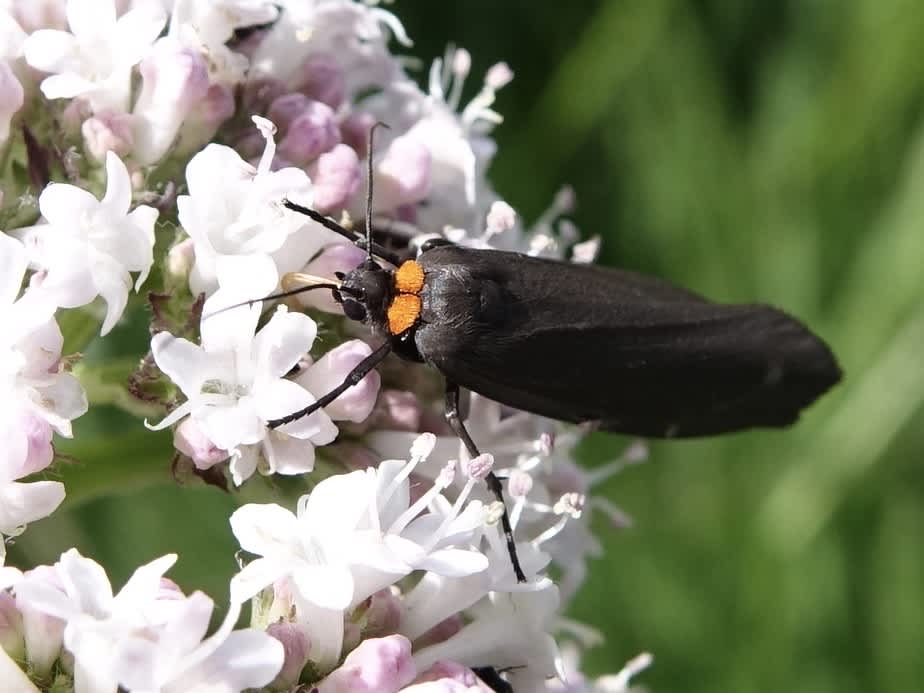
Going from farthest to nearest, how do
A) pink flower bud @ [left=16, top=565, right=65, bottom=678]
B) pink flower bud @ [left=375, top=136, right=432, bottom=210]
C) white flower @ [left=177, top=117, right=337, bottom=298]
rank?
1. pink flower bud @ [left=375, top=136, right=432, bottom=210]
2. white flower @ [left=177, top=117, right=337, bottom=298]
3. pink flower bud @ [left=16, top=565, right=65, bottom=678]

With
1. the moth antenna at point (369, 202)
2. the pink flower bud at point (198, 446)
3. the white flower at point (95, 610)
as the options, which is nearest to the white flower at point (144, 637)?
the white flower at point (95, 610)

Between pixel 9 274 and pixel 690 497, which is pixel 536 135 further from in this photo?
pixel 9 274

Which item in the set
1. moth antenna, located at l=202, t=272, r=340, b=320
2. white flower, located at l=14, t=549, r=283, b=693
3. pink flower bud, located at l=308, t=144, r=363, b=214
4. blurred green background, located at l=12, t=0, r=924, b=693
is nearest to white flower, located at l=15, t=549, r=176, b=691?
white flower, located at l=14, t=549, r=283, b=693

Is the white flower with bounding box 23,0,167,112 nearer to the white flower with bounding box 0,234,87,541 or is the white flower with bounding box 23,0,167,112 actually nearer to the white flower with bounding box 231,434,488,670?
the white flower with bounding box 0,234,87,541

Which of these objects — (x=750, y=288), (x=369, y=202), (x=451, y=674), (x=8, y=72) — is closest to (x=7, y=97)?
(x=8, y=72)

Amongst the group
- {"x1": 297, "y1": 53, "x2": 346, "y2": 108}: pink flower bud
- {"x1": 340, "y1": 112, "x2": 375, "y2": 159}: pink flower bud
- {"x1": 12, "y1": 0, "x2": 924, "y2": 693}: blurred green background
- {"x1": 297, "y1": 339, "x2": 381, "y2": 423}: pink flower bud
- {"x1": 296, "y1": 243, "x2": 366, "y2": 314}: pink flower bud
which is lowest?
{"x1": 12, "y1": 0, "x2": 924, "y2": 693}: blurred green background

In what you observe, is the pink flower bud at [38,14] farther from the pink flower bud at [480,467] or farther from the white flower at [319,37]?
the pink flower bud at [480,467]

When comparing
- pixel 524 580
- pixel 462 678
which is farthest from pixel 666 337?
pixel 462 678

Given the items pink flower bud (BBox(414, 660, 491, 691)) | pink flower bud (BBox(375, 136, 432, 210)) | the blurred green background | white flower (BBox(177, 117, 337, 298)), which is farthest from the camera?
the blurred green background
